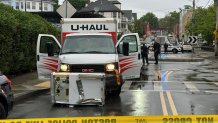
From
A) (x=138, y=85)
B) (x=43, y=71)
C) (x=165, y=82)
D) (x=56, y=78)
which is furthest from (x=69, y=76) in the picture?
(x=165, y=82)

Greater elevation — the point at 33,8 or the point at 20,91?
the point at 33,8

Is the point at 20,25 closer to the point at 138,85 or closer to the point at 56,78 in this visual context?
the point at 138,85

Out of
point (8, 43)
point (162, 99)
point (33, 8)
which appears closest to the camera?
point (162, 99)

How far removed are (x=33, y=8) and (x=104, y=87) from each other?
89.5 metres

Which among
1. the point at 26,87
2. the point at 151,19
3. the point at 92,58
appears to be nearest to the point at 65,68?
the point at 92,58

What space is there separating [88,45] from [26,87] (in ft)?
10.8

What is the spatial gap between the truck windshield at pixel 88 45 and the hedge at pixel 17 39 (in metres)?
4.01

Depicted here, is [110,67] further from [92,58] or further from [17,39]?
[17,39]

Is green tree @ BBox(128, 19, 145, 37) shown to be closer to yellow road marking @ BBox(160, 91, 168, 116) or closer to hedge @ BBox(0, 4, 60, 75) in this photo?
hedge @ BBox(0, 4, 60, 75)

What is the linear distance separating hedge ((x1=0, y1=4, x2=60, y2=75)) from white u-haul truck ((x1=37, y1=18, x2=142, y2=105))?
2.16 metres

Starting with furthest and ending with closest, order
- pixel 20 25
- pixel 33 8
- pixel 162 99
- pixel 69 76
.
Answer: pixel 33 8
pixel 20 25
pixel 162 99
pixel 69 76

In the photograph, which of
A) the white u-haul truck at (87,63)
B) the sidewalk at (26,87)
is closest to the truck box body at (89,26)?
the white u-haul truck at (87,63)

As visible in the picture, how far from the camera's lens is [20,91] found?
49.9ft

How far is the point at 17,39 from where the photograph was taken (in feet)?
66.3
